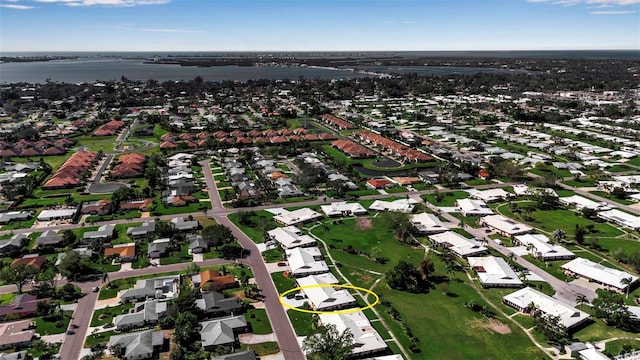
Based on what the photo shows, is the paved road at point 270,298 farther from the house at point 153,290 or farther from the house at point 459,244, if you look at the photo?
the house at point 459,244

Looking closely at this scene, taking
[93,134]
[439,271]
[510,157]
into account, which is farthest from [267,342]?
[93,134]

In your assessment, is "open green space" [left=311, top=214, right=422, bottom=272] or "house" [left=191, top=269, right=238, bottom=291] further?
"open green space" [left=311, top=214, right=422, bottom=272]

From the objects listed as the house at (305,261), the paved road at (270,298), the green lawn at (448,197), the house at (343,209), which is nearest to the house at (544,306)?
the house at (305,261)

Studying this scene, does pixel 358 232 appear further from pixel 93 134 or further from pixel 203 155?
pixel 93 134

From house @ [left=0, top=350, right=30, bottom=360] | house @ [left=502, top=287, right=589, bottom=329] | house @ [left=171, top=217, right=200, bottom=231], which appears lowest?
house @ [left=0, top=350, right=30, bottom=360]

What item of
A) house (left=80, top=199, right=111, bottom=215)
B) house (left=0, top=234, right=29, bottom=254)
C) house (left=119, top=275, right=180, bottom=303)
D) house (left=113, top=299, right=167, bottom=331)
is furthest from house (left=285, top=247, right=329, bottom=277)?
house (left=0, top=234, right=29, bottom=254)

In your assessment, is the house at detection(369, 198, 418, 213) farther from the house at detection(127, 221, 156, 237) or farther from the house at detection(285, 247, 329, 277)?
the house at detection(127, 221, 156, 237)
